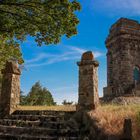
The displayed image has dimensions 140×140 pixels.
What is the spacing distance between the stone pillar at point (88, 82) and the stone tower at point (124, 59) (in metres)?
16.6

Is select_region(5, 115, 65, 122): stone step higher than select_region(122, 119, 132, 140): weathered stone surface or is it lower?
higher

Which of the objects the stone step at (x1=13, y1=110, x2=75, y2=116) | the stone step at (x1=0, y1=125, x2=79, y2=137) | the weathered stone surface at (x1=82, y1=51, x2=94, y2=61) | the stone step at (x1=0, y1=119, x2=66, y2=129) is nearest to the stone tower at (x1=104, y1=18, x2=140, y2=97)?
the weathered stone surface at (x1=82, y1=51, x2=94, y2=61)

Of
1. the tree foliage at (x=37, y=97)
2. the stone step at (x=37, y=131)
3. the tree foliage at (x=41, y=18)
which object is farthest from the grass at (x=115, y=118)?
the tree foliage at (x=37, y=97)

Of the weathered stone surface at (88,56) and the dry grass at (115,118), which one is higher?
the weathered stone surface at (88,56)

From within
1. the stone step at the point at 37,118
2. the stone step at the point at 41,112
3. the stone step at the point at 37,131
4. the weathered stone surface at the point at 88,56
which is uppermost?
the weathered stone surface at the point at 88,56

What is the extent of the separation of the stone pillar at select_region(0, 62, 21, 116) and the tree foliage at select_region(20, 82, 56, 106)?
24.5 meters

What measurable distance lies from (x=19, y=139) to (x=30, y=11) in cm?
647

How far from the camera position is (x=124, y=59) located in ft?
98.4

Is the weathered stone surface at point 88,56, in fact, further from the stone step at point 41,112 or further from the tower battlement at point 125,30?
the tower battlement at point 125,30

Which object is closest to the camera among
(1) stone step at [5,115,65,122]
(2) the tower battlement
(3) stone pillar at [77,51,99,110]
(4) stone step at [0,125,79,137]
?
(4) stone step at [0,125,79,137]

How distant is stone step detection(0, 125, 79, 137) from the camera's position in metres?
10.9

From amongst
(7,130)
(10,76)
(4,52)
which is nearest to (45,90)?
(4,52)

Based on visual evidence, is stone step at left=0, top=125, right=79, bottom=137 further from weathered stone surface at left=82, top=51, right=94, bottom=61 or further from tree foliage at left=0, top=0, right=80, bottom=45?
tree foliage at left=0, top=0, right=80, bottom=45

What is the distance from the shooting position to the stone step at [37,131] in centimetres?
1093
